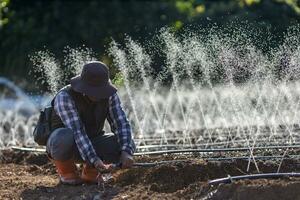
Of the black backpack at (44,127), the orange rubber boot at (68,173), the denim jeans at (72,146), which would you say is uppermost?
the black backpack at (44,127)

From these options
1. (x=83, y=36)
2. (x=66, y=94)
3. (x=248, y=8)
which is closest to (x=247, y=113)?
(x=66, y=94)

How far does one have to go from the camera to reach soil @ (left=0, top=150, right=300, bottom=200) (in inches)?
228

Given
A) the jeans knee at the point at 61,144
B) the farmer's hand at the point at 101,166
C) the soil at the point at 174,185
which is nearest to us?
the soil at the point at 174,185

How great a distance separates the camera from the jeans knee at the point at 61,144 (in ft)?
22.6

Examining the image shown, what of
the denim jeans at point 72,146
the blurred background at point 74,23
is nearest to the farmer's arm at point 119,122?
the denim jeans at point 72,146

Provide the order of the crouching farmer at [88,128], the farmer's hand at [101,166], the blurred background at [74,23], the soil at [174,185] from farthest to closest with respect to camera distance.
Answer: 1. the blurred background at [74,23]
2. the crouching farmer at [88,128]
3. the farmer's hand at [101,166]
4. the soil at [174,185]

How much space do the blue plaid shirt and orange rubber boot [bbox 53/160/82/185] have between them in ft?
1.34

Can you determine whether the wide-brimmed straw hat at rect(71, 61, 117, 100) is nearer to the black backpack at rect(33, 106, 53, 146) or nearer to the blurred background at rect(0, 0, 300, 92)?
the black backpack at rect(33, 106, 53, 146)

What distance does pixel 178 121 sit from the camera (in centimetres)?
1477

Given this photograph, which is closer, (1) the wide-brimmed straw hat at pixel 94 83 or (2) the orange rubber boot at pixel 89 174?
(1) the wide-brimmed straw hat at pixel 94 83

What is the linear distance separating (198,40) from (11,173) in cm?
300

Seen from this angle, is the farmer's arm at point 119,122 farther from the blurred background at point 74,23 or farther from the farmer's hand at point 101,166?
the blurred background at point 74,23

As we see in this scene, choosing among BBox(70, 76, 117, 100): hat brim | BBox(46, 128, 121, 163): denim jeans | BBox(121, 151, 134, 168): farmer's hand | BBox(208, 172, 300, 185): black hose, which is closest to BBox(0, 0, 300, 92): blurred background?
BBox(46, 128, 121, 163): denim jeans

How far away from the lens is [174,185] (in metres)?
6.68
